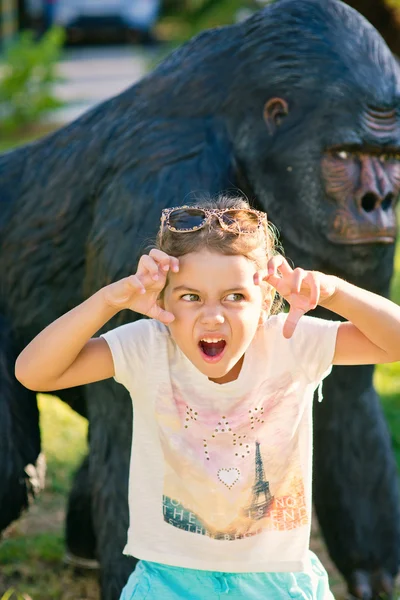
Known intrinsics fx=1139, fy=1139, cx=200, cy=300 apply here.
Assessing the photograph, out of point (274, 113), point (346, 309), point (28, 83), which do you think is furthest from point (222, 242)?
point (28, 83)

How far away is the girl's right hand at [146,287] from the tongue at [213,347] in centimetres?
9

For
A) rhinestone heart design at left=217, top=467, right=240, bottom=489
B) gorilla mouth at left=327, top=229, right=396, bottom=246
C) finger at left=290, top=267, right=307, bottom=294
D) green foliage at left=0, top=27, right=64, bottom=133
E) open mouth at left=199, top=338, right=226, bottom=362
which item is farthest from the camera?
green foliage at left=0, top=27, right=64, bottom=133

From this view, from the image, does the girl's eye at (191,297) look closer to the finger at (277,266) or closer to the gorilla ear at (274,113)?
the finger at (277,266)

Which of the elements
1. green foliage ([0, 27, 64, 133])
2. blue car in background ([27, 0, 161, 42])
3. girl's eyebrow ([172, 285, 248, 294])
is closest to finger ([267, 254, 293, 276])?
girl's eyebrow ([172, 285, 248, 294])

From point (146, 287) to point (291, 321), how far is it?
0.28 metres

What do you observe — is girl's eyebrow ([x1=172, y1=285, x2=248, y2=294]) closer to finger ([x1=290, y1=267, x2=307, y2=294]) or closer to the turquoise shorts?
finger ([x1=290, y1=267, x2=307, y2=294])

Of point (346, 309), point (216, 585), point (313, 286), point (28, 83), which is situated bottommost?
point (28, 83)

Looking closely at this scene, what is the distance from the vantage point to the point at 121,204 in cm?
291

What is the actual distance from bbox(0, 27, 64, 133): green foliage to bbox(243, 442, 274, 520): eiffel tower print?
1000 centimetres

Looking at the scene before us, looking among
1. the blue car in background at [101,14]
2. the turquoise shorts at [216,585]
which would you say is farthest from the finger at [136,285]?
the blue car in background at [101,14]

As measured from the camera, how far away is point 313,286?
2080mm

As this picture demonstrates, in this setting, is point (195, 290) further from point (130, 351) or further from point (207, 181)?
point (207, 181)

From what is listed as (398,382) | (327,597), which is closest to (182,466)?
(327,597)

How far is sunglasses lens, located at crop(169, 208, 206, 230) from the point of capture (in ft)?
7.34
